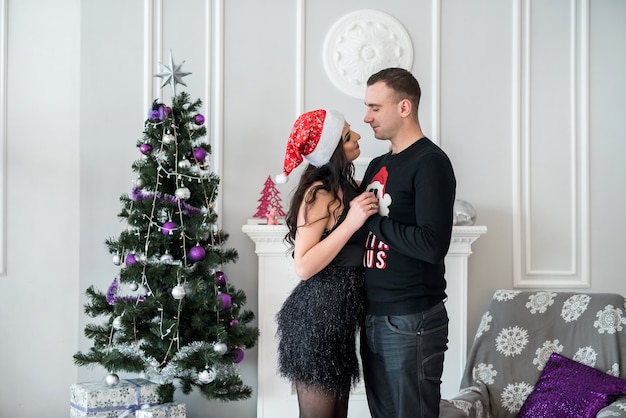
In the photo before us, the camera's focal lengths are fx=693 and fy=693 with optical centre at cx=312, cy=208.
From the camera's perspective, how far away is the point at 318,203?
2.15 metres

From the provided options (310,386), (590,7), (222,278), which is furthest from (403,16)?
(310,386)

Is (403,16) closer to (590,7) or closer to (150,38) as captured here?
(590,7)

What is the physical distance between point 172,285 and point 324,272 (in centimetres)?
113

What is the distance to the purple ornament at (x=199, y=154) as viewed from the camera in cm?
314

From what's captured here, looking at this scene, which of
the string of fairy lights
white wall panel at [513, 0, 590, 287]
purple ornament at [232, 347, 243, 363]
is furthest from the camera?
white wall panel at [513, 0, 590, 287]

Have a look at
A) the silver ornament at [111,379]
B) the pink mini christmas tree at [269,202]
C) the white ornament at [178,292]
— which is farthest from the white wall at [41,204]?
the pink mini christmas tree at [269,202]

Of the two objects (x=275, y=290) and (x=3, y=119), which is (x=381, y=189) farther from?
(x=3, y=119)

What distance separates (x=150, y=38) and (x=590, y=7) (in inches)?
94.1

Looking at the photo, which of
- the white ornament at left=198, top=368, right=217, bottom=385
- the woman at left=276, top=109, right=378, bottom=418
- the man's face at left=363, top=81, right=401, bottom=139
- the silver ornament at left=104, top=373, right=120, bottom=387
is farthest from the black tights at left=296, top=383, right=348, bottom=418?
the silver ornament at left=104, top=373, right=120, bottom=387

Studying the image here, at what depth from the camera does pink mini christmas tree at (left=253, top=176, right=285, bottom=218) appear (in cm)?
341

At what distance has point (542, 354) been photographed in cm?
328

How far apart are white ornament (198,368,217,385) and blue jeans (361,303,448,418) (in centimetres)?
111

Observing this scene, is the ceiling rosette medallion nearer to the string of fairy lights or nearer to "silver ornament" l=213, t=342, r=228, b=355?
the string of fairy lights

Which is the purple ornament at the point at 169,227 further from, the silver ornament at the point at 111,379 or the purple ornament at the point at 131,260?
the silver ornament at the point at 111,379
